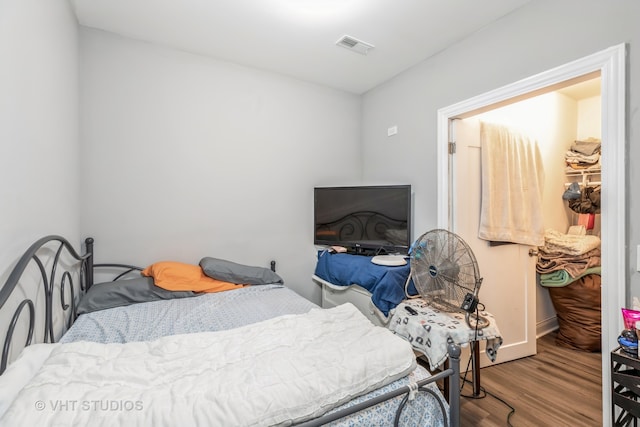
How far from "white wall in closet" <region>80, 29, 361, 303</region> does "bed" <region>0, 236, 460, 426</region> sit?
724 mm

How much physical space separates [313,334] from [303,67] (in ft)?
7.82

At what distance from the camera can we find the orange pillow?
2.08 m

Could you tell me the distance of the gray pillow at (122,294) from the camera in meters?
1.84

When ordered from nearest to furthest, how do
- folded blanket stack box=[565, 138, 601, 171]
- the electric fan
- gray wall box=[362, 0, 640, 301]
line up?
gray wall box=[362, 0, 640, 301] → the electric fan → folded blanket stack box=[565, 138, 601, 171]

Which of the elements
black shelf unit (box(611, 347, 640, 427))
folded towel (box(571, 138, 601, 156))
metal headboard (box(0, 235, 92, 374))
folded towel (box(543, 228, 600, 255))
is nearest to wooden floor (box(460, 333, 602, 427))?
black shelf unit (box(611, 347, 640, 427))

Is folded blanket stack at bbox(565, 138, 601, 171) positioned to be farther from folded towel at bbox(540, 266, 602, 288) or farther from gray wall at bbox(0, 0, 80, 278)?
gray wall at bbox(0, 0, 80, 278)

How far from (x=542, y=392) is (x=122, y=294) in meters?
2.95

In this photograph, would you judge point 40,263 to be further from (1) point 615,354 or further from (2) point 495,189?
(2) point 495,189

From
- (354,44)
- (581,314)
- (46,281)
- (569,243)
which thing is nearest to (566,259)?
(569,243)

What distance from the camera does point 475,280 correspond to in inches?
63.6

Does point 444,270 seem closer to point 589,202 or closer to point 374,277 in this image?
point 374,277

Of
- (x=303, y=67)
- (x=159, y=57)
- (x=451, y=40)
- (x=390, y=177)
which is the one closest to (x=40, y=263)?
(x=159, y=57)

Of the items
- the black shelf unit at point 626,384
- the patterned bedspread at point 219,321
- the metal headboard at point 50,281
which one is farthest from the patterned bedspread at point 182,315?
the black shelf unit at point 626,384

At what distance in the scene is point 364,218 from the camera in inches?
110
